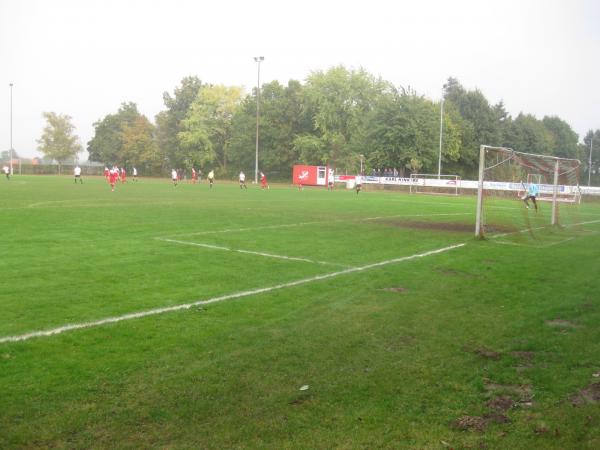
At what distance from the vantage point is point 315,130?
244ft

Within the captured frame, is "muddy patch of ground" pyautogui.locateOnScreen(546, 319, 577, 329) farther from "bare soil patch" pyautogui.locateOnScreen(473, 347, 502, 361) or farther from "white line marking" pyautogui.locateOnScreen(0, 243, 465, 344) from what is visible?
"white line marking" pyautogui.locateOnScreen(0, 243, 465, 344)

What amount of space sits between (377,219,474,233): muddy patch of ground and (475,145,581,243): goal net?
0.74 meters

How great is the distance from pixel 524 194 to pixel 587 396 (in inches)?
741

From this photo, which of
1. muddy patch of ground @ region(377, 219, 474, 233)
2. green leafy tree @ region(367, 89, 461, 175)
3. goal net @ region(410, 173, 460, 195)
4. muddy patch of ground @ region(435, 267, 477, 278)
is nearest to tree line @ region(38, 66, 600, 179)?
green leafy tree @ region(367, 89, 461, 175)

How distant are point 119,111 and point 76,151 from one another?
11.3 meters

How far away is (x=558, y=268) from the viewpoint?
443 inches

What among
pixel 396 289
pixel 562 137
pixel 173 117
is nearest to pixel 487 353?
pixel 396 289

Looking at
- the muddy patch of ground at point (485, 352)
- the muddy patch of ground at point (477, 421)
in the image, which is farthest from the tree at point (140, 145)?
the muddy patch of ground at point (477, 421)

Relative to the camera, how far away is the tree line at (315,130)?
194 feet

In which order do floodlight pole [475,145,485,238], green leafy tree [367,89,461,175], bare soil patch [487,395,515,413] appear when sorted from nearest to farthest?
bare soil patch [487,395,515,413] < floodlight pole [475,145,485,238] < green leafy tree [367,89,461,175]

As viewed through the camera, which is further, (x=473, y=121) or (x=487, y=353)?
(x=473, y=121)

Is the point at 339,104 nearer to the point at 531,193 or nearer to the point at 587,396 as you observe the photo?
the point at 531,193

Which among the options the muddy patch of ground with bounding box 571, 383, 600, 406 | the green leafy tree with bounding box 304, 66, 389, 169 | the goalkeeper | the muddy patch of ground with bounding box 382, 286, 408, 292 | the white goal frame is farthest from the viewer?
the green leafy tree with bounding box 304, 66, 389, 169

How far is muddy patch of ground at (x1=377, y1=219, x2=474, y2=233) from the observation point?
18422 millimetres
